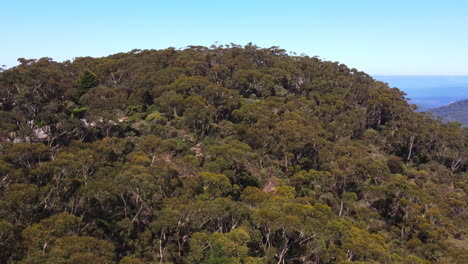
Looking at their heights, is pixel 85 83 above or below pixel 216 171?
above

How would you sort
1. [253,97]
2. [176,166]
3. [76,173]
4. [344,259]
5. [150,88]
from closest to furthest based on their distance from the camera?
[344,259], [76,173], [176,166], [150,88], [253,97]

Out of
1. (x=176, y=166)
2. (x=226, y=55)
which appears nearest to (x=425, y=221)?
(x=176, y=166)

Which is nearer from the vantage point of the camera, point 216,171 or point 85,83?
point 216,171

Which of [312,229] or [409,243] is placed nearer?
[312,229]

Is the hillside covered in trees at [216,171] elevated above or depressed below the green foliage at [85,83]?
below

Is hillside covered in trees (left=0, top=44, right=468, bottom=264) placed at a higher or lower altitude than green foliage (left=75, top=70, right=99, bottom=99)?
lower

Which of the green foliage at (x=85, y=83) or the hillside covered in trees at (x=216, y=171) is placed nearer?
the hillside covered in trees at (x=216, y=171)

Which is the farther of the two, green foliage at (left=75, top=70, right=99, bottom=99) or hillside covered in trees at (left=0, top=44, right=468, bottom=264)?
green foliage at (left=75, top=70, right=99, bottom=99)

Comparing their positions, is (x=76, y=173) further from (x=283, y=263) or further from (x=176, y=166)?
Result: (x=283, y=263)
